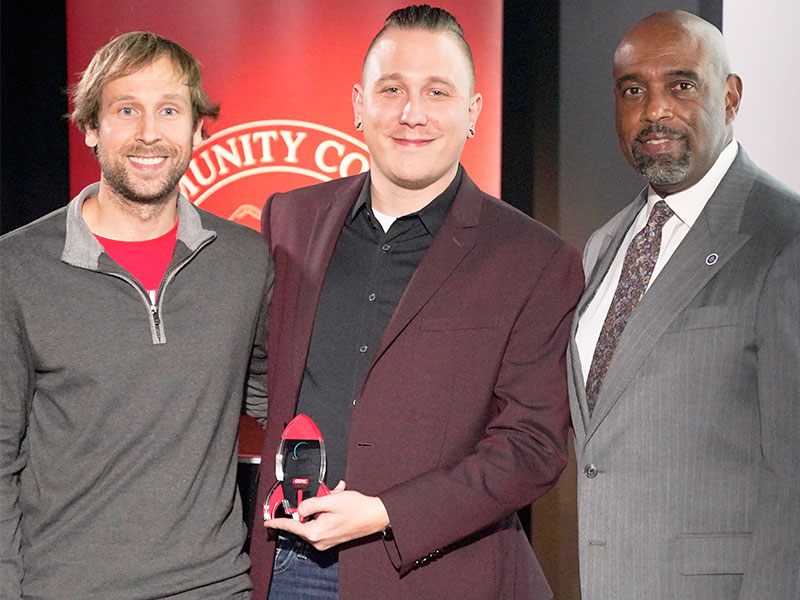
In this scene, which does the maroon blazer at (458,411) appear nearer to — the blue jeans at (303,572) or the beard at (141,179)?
the blue jeans at (303,572)

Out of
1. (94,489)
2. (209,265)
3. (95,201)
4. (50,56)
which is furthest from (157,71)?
(50,56)

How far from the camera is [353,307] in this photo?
2500 millimetres

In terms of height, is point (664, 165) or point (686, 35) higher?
point (686, 35)

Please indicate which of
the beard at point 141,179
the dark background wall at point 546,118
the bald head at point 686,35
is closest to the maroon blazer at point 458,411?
the beard at point 141,179

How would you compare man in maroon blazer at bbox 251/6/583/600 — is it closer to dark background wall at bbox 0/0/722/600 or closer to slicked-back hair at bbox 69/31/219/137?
slicked-back hair at bbox 69/31/219/137

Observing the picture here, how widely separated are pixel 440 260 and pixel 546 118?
170 cm

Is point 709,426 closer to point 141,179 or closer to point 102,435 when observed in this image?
point 102,435

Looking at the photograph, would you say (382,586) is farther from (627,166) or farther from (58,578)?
(627,166)

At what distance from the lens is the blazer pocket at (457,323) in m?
2.39

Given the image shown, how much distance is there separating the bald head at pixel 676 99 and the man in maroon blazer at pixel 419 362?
1.14 feet

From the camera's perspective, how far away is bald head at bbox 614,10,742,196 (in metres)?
2.51

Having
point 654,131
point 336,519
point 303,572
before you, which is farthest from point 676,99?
point 303,572

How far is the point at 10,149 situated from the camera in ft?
13.5

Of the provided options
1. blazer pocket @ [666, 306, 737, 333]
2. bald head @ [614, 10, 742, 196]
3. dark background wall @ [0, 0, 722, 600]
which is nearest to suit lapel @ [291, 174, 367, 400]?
bald head @ [614, 10, 742, 196]
